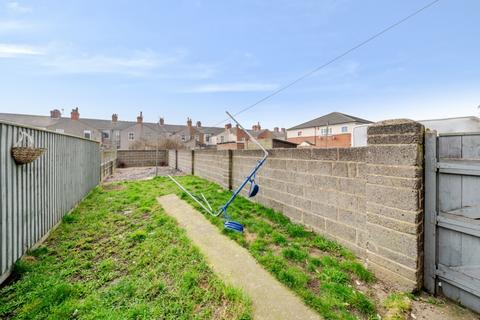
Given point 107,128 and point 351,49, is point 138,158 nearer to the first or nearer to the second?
point 351,49

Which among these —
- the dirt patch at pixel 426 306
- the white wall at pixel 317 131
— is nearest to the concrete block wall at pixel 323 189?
the dirt patch at pixel 426 306

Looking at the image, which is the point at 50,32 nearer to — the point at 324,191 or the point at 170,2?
the point at 170,2

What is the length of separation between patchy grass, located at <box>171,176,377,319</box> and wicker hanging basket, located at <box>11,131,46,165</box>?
3090 mm

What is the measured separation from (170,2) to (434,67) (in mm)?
12184

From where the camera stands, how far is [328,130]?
113 feet

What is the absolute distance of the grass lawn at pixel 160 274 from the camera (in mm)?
2012

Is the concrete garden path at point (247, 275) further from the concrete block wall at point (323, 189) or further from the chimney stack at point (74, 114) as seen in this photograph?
the chimney stack at point (74, 114)

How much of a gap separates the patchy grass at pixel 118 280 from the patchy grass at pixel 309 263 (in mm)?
685

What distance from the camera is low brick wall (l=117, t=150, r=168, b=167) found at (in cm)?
2025

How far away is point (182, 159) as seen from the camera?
588 inches

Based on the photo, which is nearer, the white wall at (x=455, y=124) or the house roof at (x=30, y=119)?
the white wall at (x=455, y=124)

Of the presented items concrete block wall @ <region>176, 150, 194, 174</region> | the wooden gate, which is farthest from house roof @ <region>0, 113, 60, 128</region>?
the wooden gate

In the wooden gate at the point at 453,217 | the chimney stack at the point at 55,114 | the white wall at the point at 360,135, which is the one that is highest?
the chimney stack at the point at 55,114

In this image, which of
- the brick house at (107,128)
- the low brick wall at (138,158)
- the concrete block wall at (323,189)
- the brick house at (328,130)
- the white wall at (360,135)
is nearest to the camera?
the concrete block wall at (323,189)
